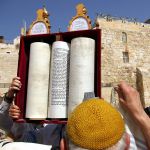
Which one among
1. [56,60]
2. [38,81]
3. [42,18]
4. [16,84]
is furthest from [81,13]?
[16,84]

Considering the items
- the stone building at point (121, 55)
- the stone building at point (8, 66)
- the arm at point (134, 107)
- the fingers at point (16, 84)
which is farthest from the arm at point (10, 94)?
the stone building at point (8, 66)

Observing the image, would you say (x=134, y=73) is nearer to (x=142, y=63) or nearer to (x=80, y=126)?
(x=142, y=63)

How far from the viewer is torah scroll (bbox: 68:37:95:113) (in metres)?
2.86

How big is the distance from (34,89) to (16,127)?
41 cm

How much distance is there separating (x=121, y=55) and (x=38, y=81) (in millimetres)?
21869

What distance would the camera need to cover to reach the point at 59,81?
3.01 metres

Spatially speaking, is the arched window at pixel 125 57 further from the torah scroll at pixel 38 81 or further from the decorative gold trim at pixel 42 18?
the torah scroll at pixel 38 81

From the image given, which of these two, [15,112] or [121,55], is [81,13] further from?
[121,55]

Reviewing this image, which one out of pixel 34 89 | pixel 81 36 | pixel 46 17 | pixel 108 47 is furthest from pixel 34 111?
pixel 108 47

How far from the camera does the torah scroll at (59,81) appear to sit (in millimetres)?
2953

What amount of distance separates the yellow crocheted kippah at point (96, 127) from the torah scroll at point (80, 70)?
1.19 m

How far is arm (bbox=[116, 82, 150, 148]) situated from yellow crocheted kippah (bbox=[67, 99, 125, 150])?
0.15m

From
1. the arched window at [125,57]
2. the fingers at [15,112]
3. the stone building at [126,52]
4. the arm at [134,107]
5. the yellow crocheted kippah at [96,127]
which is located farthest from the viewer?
the arched window at [125,57]

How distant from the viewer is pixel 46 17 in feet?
11.5
